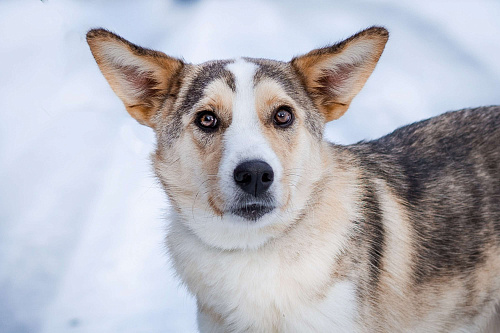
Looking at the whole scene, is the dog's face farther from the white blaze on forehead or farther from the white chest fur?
the white chest fur

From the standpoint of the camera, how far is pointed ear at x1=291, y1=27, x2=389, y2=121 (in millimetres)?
4070

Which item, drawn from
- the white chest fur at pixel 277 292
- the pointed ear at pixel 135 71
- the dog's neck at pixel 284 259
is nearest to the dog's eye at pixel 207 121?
the pointed ear at pixel 135 71

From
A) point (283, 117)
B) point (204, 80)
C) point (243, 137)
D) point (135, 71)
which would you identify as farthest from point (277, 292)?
point (135, 71)

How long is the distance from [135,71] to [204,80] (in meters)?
0.54

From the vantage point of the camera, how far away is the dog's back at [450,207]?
447cm

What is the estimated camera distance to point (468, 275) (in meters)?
4.53

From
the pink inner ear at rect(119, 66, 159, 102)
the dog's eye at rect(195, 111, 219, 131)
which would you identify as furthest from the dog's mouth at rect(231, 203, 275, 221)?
the pink inner ear at rect(119, 66, 159, 102)

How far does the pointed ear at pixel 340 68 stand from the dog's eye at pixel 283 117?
389mm

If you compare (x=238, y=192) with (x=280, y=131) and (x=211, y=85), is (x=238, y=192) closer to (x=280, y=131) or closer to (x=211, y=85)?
(x=280, y=131)

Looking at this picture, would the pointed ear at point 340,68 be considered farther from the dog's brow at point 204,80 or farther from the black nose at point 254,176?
the black nose at point 254,176

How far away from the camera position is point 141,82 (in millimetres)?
4359

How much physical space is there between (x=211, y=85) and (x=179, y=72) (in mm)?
473

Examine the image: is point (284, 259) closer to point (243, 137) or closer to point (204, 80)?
point (243, 137)

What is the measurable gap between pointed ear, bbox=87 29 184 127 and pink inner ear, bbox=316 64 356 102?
1083mm
